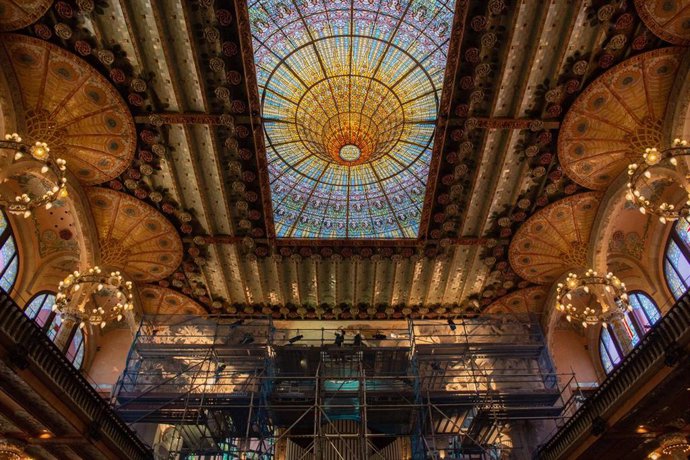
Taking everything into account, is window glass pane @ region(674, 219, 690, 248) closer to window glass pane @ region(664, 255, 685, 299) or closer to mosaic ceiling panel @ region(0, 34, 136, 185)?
window glass pane @ region(664, 255, 685, 299)

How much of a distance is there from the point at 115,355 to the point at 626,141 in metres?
17.5

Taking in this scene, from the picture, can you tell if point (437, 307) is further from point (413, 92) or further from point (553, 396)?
point (413, 92)

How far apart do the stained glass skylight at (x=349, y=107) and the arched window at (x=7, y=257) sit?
7382 millimetres

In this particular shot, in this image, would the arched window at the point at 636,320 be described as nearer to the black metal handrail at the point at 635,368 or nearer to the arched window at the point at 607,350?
the arched window at the point at 607,350

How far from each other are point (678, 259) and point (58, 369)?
15.4 m

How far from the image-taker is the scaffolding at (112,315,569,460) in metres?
13.4

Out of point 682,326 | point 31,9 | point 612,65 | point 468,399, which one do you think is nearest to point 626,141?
point 612,65

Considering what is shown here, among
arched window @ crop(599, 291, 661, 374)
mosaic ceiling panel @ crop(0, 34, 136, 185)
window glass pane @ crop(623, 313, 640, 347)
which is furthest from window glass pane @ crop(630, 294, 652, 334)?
mosaic ceiling panel @ crop(0, 34, 136, 185)

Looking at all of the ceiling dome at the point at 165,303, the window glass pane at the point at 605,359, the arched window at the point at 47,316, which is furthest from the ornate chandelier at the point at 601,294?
the arched window at the point at 47,316

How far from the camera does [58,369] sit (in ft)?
30.3

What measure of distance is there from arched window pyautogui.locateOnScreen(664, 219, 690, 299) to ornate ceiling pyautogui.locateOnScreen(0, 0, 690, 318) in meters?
2.26

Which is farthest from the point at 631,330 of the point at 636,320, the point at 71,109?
the point at 71,109

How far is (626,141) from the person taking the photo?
11891mm

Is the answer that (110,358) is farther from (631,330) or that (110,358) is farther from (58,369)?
(631,330)
